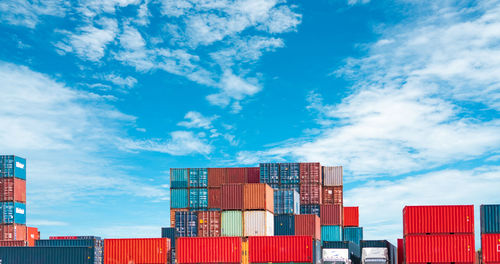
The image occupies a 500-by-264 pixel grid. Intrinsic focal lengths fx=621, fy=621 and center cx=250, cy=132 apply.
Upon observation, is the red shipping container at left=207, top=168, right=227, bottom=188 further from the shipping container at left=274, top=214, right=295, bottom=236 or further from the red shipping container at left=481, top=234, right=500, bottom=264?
the red shipping container at left=481, top=234, right=500, bottom=264

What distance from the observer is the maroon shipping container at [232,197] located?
173 feet

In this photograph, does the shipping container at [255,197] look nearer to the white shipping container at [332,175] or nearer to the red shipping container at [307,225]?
the red shipping container at [307,225]

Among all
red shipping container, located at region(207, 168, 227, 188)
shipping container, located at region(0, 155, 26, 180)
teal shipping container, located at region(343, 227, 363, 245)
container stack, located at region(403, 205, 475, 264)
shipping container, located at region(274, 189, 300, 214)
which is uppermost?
shipping container, located at region(0, 155, 26, 180)

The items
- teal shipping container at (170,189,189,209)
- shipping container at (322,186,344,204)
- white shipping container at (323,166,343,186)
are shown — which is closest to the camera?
teal shipping container at (170,189,189,209)

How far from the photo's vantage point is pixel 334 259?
49.1 meters

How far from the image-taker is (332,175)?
7106 cm

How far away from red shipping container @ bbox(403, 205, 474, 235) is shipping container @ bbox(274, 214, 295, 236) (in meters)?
16.6

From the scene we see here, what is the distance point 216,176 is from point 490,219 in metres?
31.6

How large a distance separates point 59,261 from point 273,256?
53.9ft

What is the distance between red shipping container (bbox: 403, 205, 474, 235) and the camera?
4209 centimetres

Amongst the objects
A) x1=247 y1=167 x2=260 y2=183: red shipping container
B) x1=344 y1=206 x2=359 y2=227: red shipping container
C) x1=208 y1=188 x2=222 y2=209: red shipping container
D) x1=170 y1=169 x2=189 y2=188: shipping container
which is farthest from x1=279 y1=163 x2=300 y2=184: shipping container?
x1=344 y1=206 x2=359 y2=227: red shipping container

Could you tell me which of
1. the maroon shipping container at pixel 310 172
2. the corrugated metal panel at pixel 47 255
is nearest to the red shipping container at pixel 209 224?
the corrugated metal panel at pixel 47 255

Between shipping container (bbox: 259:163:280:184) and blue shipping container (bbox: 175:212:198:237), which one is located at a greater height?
shipping container (bbox: 259:163:280:184)

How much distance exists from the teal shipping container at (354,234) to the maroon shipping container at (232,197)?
25.8 meters
